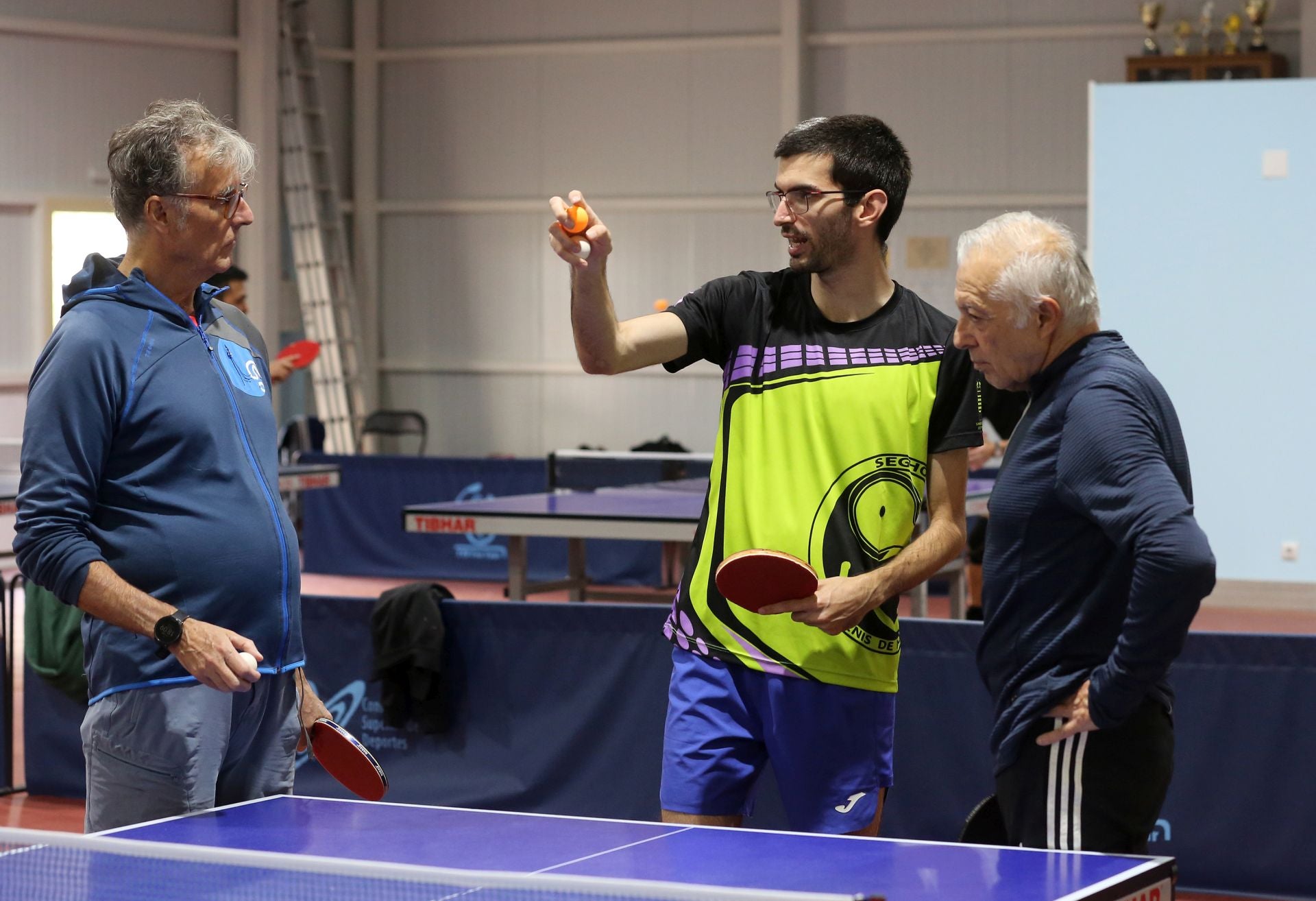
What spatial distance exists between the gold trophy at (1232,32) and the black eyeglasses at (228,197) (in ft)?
A: 29.6

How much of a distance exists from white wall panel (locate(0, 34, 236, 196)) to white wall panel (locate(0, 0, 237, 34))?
0.58 ft

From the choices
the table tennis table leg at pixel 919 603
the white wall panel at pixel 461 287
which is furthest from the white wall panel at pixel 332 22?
the table tennis table leg at pixel 919 603

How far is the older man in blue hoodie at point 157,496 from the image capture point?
2201 mm

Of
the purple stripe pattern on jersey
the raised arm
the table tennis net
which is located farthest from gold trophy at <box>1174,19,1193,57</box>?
the table tennis net

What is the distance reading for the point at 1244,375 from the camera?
892 centimetres

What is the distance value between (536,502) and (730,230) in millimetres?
6400

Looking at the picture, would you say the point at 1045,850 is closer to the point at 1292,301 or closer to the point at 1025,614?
the point at 1025,614

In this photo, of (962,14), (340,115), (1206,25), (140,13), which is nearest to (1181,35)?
(1206,25)

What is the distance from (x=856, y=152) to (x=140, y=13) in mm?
10862

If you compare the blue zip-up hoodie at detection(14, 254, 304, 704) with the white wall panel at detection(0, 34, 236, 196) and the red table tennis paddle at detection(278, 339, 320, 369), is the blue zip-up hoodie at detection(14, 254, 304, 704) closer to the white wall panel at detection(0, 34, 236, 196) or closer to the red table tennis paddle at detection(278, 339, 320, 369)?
the red table tennis paddle at detection(278, 339, 320, 369)

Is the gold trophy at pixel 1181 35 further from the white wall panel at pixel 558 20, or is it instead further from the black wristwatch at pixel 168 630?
the black wristwatch at pixel 168 630

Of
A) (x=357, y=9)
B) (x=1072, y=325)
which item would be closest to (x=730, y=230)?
(x=357, y=9)

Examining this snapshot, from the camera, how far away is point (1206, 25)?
35.2ft

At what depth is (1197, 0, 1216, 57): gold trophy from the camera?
1052 cm
